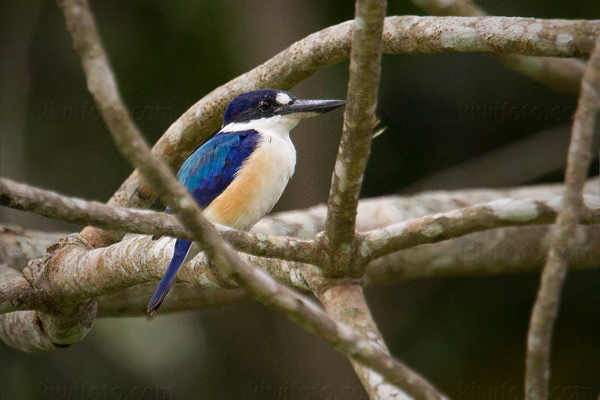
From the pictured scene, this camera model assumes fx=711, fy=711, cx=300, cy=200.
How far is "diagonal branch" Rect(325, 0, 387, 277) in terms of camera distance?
1.71 metres

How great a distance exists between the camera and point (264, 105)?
3.27m

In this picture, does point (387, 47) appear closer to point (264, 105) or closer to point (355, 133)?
point (264, 105)

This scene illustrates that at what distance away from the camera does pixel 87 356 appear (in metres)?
4.68

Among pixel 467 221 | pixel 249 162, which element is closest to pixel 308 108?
pixel 249 162

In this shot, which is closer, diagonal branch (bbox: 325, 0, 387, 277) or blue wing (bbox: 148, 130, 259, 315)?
diagonal branch (bbox: 325, 0, 387, 277)

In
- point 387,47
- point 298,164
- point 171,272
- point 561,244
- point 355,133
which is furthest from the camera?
point 298,164

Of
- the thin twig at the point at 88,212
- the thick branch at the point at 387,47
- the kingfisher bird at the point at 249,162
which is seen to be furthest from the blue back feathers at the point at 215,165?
the thin twig at the point at 88,212

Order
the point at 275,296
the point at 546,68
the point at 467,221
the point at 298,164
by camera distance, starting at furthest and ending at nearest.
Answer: the point at 298,164, the point at 546,68, the point at 467,221, the point at 275,296

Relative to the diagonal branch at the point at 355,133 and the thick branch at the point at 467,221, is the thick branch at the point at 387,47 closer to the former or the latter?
the thick branch at the point at 467,221

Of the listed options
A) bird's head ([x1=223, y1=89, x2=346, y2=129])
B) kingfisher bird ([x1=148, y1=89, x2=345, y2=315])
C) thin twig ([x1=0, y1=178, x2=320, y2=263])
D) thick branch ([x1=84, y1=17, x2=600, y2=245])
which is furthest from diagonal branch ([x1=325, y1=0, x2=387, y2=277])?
bird's head ([x1=223, y1=89, x2=346, y2=129])

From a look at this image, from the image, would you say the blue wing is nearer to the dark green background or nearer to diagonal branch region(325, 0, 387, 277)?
diagonal branch region(325, 0, 387, 277)

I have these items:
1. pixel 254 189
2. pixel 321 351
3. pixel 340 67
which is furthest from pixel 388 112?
pixel 254 189

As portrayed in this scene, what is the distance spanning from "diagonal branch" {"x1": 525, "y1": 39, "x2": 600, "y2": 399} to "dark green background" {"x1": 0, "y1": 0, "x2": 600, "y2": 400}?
3364mm

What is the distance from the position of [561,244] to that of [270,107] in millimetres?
2056
